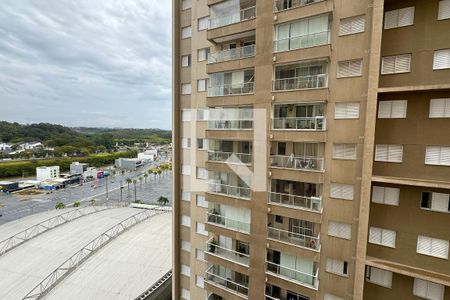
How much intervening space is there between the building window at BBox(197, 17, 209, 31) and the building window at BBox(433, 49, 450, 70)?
12077mm

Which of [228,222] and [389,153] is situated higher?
[389,153]

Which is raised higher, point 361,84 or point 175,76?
point 175,76

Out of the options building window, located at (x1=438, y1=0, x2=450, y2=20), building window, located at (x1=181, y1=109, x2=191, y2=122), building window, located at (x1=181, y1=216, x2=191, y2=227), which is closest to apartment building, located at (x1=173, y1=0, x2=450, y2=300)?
building window, located at (x1=438, y1=0, x2=450, y2=20)

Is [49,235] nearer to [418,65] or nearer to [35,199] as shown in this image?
[418,65]

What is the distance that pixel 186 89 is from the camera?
55.6ft

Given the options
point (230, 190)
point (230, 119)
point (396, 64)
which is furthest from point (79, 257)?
point (396, 64)

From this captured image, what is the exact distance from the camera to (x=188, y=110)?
16.8m

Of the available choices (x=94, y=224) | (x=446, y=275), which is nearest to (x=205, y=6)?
(x=446, y=275)

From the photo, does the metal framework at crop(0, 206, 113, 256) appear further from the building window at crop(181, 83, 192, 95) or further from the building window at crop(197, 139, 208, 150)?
the building window at crop(181, 83, 192, 95)

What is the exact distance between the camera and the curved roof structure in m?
22.8

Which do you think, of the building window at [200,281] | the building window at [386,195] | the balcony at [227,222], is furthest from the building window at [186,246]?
the building window at [386,195]

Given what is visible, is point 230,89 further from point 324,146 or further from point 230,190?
point 324,146

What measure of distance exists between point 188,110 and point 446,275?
15.7 meters

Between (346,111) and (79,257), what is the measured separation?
31.1m
